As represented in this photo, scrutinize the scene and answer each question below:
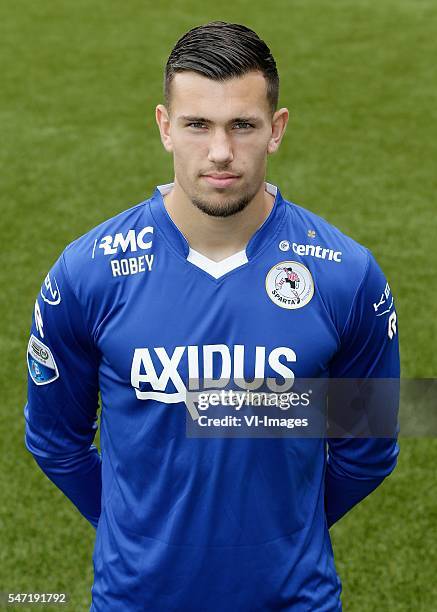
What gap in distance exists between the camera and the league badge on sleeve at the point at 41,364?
93.5 inches

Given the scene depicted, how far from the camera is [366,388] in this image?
8.08 ft

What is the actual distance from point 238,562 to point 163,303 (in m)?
0.64

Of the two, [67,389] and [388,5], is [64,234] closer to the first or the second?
[67,389]

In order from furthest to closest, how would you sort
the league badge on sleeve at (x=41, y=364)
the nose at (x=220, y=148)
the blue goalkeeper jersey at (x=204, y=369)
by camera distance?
the league badge on sleeve at (x=41, y=364) → the blue goalkeeper jersey at (x=204, y=369) → the nose at (x=220, y=148)

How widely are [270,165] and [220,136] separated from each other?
6171 mm

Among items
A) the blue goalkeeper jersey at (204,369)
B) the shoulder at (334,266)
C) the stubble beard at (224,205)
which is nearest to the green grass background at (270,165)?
the blue goalkeeper jersey at (204,369)

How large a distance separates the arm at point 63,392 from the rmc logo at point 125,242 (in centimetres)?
11

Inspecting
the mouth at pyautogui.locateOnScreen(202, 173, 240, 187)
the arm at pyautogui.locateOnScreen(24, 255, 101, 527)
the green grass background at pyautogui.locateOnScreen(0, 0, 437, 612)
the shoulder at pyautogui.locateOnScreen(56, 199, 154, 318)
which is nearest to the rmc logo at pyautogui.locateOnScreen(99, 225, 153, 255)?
the shoulder at pyautogui.locateOnScreen(56, 199, 154, 318)

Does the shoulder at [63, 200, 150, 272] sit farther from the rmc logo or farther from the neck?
the neck

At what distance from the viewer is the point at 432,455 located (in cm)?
497

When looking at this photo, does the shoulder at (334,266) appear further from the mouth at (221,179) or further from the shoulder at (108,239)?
the shoulder at (108,239)

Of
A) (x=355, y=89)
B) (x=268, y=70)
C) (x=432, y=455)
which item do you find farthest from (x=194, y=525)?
(x=355, y=89)

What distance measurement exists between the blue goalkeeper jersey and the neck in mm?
26

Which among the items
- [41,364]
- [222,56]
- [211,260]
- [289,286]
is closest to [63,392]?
[41,364]
